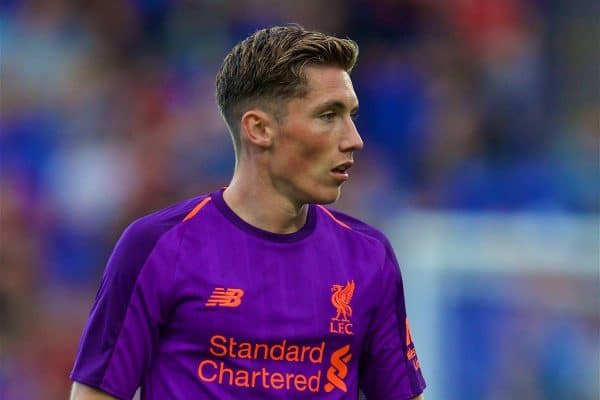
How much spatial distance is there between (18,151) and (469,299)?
123 inches

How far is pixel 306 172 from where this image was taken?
3.45 meters

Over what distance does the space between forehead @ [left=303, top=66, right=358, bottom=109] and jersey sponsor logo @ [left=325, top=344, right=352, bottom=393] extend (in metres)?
0.73

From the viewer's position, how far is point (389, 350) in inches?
142

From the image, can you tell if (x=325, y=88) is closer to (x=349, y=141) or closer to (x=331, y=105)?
(x=331, y=105)

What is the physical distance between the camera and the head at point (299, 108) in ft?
11.2

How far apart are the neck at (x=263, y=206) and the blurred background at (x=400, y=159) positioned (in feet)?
9.89

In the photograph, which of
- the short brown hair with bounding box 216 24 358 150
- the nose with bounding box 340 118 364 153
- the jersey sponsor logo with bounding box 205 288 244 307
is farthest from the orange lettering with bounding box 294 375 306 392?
the short brown hair with bounding box 216 24 358 150

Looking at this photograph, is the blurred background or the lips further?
the blurred background

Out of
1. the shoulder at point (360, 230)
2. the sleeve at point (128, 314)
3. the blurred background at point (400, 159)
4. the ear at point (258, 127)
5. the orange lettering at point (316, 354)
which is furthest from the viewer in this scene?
the blurred background at point (400, 159)

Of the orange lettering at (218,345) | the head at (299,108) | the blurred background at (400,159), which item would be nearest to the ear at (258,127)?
the head at (299,108)

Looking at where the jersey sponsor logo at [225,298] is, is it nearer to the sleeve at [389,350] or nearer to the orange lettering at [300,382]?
the orange lettering at [300,382]

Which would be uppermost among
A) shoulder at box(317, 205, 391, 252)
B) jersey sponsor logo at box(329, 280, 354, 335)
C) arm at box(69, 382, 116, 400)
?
shoulder at box(317, 205, 391, 252)

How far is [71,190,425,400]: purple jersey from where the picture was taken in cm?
330

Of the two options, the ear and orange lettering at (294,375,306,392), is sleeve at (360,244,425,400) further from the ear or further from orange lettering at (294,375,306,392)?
the ear
